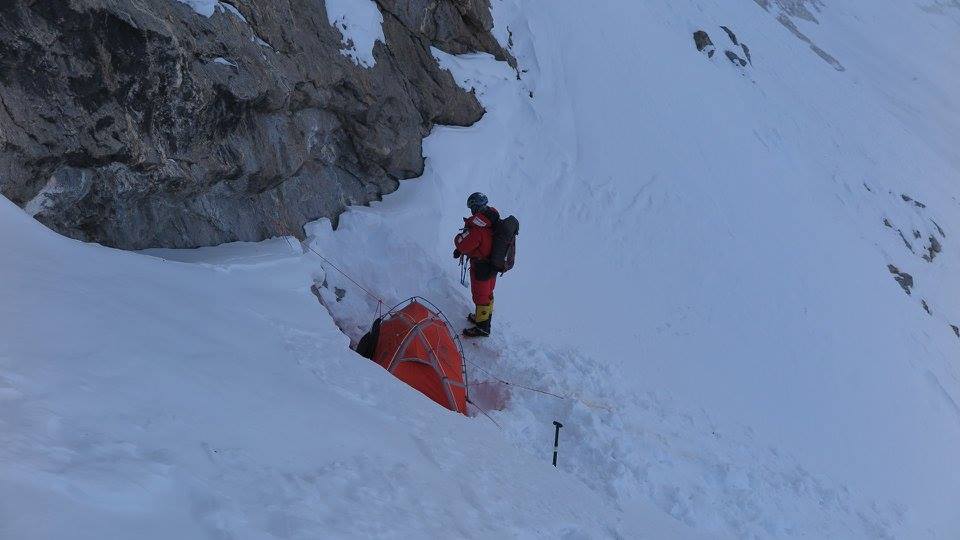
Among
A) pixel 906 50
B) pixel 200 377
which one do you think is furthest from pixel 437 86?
pixel 906 50

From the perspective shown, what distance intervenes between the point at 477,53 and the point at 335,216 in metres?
4.76

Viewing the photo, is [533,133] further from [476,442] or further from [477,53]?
[476,442]

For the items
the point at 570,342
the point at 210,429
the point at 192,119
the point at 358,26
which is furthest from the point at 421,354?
the point at 358,26

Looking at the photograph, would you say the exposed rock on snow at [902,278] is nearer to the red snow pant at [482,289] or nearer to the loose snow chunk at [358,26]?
the red snow pant at [482,289]

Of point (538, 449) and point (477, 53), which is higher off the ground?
point (477, 53)

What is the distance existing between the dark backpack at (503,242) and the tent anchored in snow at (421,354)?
1115 millimetres

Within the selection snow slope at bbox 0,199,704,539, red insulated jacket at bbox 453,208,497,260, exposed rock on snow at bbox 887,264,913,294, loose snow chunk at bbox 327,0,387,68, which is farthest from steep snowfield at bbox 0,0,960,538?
loose snow chunk at bbox 327,0,387,68

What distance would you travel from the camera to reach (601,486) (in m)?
5.80

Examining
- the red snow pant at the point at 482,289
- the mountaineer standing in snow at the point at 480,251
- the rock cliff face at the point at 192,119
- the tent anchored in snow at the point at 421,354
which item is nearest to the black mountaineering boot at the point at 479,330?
the mountaineer standing in snow at the point at 480,251

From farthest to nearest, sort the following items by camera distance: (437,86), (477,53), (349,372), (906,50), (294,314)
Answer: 1. (906,50)
2. (477,53)
3. (437,86)
4. (294,314)
5. (349,372)

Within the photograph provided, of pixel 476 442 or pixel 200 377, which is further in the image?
pixel 476 442

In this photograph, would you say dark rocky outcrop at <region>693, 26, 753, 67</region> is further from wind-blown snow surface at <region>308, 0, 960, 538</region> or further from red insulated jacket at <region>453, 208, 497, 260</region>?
red insulated jacket at <region>453, 208, 497, 260</region>

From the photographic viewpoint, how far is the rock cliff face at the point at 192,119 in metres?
4.82

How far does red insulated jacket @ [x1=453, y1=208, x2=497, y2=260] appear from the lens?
7.16 metres
